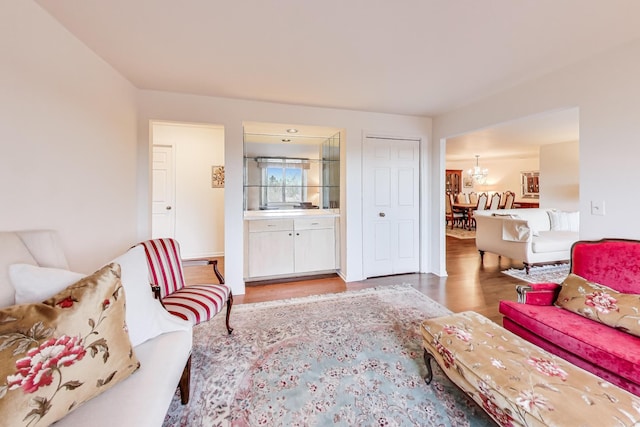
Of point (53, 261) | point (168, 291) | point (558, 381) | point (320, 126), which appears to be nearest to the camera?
point (558, 381)

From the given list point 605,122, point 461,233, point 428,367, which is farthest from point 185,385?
point 461,233

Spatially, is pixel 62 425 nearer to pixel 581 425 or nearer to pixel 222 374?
pixel 222 374

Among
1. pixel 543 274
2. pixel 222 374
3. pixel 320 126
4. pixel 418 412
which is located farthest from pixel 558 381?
pixel 543 274

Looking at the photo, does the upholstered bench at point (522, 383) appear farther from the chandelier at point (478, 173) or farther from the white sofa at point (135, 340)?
the chandelier at point (478, 173)

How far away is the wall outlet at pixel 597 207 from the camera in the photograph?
203 cm

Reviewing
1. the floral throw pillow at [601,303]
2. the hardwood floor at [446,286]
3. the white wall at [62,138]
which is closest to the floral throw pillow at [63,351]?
the white wall at [62,138]

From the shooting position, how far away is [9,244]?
115cm

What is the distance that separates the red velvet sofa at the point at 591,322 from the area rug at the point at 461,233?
523 centimetres

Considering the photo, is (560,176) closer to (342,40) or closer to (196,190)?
(342,40)

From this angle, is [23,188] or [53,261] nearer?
[53,261]

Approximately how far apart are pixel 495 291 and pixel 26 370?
398 cm

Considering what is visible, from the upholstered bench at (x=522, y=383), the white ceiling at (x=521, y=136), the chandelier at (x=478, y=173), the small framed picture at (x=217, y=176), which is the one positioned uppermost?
the white ceiling at (x=521, y=136)

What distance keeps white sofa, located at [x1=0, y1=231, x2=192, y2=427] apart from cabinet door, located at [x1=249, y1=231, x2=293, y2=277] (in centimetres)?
203

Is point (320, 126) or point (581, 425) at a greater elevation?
point (320, 126)
